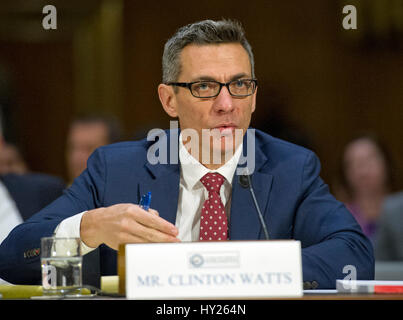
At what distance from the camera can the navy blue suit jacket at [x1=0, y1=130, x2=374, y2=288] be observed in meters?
2.09

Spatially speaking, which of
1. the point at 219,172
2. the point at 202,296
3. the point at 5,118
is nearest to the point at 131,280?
the point at 202,296

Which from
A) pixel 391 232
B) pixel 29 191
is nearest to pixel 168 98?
pixel 29 191

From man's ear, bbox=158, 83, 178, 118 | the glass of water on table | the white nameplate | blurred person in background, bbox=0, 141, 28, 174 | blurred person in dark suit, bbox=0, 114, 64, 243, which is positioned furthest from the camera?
blurred person in background, bbox=0, 141, 28, 174

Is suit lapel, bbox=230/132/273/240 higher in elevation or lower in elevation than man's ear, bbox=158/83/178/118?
lower

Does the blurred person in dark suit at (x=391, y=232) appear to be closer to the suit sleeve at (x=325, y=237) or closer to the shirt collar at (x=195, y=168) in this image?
the suit sleeve at (x=325, y=237)

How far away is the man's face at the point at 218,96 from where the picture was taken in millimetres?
2223

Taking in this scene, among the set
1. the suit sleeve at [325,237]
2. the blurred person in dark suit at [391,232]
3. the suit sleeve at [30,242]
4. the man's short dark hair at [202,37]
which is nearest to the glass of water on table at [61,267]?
the suit sleeve at [30,242]

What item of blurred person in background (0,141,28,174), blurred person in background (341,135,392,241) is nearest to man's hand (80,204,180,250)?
blurred person in background (341,135,392,241)

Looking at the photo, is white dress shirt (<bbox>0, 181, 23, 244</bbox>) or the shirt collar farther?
white dress shirt (<bbox>0, 181, 23, 244</bbox>)

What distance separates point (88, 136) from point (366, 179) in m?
1.76

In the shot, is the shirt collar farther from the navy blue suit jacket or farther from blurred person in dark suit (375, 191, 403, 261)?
blurred person in dark suit (375, 191, 403, 261)

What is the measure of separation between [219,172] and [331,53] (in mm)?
4241

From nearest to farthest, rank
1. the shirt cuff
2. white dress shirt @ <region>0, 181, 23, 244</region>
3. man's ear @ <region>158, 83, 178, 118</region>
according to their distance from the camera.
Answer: the shirt cuff
man's ear @ <region>158, 83, 178, 118</region>
white dress shirt @ <region>0, 181, 23, 244</region>

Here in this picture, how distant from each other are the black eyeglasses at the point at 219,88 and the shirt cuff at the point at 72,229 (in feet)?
1.90
